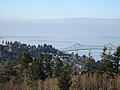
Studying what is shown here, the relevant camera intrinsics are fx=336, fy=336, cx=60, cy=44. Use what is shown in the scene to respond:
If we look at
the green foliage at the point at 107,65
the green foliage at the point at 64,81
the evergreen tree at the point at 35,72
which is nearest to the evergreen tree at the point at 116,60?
the green foliage at the point at 107,65

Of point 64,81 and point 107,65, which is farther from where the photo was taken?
point 107,65

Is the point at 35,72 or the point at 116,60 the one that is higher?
the point at 116,60

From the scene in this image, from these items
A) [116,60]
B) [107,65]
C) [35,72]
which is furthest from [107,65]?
[35,72]

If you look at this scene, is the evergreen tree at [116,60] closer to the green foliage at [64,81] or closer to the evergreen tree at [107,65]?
the evergreen tree at [107,65]

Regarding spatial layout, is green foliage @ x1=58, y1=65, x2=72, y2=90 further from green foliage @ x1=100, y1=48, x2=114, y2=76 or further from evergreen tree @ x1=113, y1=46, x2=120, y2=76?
evergreen tree @ x1=113, y1=46, x2=120, y2=76

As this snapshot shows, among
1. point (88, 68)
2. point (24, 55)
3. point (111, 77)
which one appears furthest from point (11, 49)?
point (111, 77)

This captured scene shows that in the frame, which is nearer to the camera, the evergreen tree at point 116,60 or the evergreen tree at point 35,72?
the evergreen tree at point 116,60

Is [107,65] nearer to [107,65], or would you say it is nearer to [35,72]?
[107,65]

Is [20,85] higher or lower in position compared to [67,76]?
lower

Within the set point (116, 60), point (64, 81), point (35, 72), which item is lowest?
point (35, 72)

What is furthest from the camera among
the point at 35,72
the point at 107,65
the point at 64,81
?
the point at 35,72

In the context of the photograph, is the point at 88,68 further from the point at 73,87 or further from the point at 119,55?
the point at 73,87
